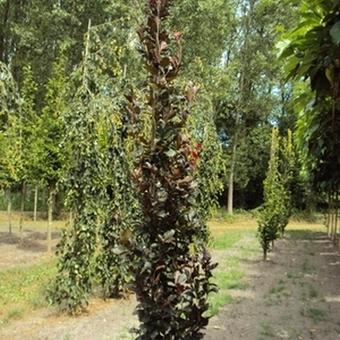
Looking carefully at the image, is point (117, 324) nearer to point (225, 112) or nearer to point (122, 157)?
point (122, 157)

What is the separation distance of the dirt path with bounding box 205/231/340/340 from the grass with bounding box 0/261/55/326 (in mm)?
2606

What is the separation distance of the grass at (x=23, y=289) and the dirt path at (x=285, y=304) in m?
2.61

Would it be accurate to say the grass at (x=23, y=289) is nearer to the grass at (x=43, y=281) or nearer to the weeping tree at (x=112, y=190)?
the grass at (x=43, y=281)

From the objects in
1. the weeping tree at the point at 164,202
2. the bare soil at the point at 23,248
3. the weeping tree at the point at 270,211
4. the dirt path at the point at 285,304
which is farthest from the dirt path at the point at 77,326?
the weeping tree at the point at 270,211

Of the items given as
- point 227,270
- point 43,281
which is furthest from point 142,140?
point 227,270

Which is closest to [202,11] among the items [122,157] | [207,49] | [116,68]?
[207,49]

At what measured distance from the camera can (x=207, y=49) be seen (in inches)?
899

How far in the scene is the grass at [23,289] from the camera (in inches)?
290

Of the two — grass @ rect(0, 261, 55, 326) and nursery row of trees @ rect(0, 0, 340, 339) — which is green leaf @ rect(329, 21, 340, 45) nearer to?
nursery row of trees @ rect(0, 0, 340, 339)

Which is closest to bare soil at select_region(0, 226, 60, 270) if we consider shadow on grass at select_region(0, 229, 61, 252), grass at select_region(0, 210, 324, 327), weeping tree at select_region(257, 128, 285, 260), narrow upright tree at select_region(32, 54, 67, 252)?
shadow on grass at select_region(0, 229, 61, 252)

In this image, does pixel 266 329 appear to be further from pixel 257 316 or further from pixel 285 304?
pixel 285 304

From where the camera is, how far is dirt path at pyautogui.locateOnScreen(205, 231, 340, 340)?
6445 millimetres

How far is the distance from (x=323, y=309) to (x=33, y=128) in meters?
8.68

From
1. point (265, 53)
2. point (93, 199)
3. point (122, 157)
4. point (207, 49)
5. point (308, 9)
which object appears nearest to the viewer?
point (308, 9)
